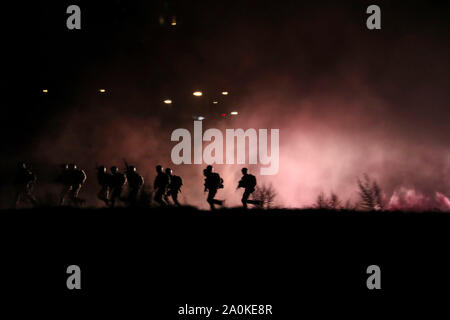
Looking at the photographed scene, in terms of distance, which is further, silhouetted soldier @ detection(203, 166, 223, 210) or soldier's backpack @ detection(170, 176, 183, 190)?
soldier's backpack @ detection(170, 176, 183, 190)

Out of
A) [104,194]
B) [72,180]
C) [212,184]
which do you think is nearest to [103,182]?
[104,194]

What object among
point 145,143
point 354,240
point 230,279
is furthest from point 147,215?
point 145,143

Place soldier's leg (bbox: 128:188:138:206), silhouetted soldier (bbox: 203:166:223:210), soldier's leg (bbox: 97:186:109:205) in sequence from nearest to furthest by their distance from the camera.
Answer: silhouetted soldier (bbox: 203:166:223:210), soldier's leg (bbox: 128:188:138:206), soldier's leg (bbox: 97:186:109:205)

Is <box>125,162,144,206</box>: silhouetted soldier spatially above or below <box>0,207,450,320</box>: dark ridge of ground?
above

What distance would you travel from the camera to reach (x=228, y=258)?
7.43 m

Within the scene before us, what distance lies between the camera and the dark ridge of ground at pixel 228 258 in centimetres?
687

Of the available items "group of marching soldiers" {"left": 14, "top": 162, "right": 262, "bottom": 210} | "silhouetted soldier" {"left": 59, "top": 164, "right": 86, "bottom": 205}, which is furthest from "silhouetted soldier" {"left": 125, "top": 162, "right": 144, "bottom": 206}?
"silhouetted soldier" {"left": 59, "top": 164, "right": 86, "bottom": 205}

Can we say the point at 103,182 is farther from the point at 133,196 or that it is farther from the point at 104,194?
the point at 133,196

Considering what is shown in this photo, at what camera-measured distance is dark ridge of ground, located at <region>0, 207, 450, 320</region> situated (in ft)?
22.5

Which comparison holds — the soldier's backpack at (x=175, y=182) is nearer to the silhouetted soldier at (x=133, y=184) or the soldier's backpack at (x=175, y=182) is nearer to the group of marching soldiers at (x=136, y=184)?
the group of marching soldiers at (x=136, y=184)

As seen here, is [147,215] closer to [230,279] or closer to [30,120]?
[230,279]

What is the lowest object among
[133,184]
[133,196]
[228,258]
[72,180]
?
[228,258]

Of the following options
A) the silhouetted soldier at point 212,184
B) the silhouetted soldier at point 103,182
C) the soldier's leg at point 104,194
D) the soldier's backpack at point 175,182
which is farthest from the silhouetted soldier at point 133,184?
the silhouetted soldier at point 212,184

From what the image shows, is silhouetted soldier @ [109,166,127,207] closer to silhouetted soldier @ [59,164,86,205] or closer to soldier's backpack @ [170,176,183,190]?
silhouetted soldier @ [59,164,86,205]
